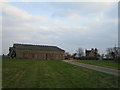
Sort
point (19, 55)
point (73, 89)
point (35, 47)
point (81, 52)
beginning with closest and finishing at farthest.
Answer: point (73, 89) → point (19, 55) → point (35, 47) → point (81, 52)

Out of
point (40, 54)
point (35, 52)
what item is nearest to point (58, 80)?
point (35, 52)

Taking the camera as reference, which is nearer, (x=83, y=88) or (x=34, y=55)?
(x=83, y=88)

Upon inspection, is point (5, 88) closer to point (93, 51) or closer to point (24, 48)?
point (24, 48)

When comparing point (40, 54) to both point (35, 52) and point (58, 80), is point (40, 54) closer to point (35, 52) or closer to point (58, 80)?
point (35, 52)

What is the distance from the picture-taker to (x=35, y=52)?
87125 mm

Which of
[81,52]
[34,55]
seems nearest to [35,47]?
[34,55]

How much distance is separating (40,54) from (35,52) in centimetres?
333

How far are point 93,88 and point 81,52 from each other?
96888 millimetres

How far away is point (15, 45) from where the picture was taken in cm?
8612

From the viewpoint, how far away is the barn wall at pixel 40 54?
271 ft

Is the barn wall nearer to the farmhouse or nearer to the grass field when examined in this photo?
the farmhouse

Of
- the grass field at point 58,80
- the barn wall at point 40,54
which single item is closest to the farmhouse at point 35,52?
the barn wall at point 40,54

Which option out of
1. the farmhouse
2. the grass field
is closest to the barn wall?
the farmhouse

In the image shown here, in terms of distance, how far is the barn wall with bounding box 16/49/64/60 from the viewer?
Answer: 8275 cm
